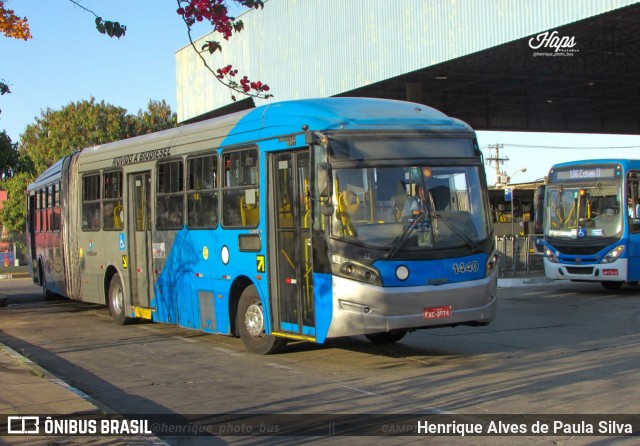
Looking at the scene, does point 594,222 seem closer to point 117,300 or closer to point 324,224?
point 117,300

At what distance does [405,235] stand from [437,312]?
3.37 feet

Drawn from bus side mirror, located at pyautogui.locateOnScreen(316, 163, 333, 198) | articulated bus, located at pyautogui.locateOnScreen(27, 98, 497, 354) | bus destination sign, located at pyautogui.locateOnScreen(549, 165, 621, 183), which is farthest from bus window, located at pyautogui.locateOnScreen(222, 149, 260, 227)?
bus destination sign, located at pyautogui.locateOnScreen(549, 165, 621, 183)

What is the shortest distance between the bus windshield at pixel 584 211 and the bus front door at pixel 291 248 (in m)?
12.0

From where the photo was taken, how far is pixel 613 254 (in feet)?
64.5

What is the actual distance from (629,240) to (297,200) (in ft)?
39.7

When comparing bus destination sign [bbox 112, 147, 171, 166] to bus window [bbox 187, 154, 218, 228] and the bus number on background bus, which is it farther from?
the bus number on background bus

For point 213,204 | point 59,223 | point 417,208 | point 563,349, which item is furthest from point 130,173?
point 563,349

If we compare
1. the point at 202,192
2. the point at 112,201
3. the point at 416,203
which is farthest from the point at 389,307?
the point at 112,201

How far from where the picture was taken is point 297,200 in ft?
34.1

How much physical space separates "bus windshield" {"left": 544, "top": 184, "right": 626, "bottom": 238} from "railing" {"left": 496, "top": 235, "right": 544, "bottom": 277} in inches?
185

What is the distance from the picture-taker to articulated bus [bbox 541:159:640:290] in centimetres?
1961

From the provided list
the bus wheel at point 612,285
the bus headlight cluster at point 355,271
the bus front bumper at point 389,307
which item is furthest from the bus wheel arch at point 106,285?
the bus wheel at point 612,285

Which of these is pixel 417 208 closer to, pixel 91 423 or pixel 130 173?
pixel 91 423

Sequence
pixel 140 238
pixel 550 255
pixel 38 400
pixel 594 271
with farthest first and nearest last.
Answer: pixel 550 255
pixel 594 271
pixel 140 238
pixel 38 400
